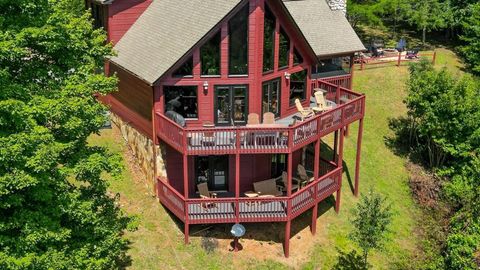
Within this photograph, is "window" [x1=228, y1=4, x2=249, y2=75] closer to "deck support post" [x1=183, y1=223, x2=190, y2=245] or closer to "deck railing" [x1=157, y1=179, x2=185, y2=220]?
"deck railing" [x1=157, y1=179, x2=185, y2=220]

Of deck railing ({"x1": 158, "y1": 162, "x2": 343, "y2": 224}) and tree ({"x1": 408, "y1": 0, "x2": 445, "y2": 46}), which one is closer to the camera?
deck railing ({"x1": 158, "y1": 162, "x2": 343, "y2": 224})

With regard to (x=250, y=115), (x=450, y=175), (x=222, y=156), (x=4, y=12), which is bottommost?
(x=450, y=175)

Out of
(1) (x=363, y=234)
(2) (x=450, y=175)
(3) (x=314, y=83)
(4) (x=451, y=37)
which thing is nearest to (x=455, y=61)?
(4) (x=451, y=37)

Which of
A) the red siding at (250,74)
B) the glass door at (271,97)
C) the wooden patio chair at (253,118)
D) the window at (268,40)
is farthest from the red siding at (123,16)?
the wooden patio chair at (253,118)

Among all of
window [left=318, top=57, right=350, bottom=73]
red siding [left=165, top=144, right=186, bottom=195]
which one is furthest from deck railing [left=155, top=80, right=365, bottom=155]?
window [left=318, top=57, right=350, bottom=73]

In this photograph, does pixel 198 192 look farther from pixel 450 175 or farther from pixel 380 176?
pixel 450 175

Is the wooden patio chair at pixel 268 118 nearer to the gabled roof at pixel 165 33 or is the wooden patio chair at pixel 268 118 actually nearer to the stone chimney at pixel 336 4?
the gabled roof at pixel 165 33
